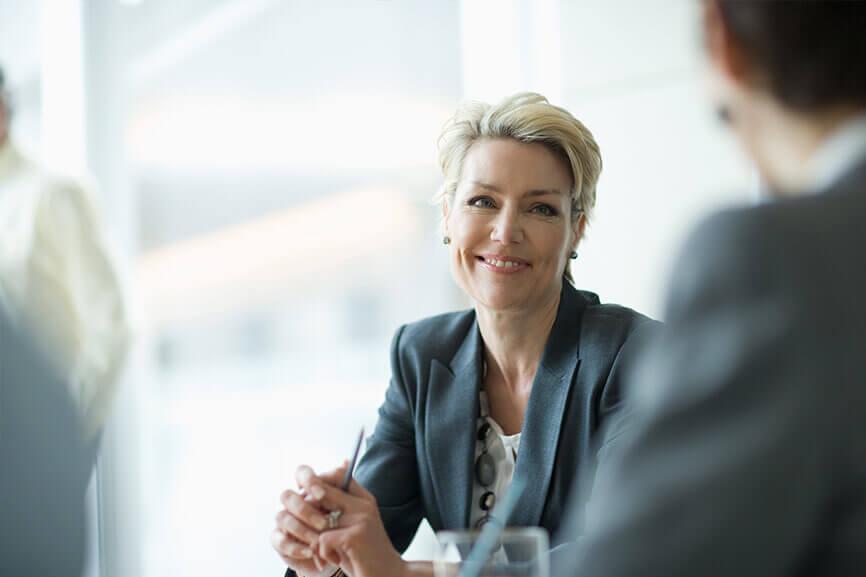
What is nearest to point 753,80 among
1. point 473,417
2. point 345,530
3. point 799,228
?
point 799,228

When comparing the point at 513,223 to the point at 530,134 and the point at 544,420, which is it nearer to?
the point at 530,134

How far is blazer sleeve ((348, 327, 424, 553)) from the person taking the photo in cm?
186

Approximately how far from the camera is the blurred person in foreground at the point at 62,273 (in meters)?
1.85

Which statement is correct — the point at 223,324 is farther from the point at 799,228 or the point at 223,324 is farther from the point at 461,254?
the point at 799,228

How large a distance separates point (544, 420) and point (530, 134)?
580mm

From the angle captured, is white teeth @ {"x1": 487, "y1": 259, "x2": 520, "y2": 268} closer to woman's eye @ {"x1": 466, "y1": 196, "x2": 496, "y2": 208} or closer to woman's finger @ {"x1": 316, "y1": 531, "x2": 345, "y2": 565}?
woman's eye @ {"x1": 466, "y1": 196, "x2": 496, "y2": 208}

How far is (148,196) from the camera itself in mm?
3199

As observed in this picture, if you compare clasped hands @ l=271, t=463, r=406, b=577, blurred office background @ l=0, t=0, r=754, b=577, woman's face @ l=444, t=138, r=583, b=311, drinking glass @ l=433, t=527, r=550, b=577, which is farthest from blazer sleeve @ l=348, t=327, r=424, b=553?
blurred office background @ l=0, t=0, r=754, b=577

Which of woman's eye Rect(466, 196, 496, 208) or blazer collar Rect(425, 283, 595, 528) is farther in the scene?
woman's eye Rect(466, 196, 496, 208)

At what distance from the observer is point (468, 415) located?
1.85 m

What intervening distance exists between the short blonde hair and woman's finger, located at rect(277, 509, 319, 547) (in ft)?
2.65

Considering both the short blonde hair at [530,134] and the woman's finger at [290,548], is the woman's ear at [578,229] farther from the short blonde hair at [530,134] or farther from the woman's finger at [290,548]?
the woman's finger at [290,548]

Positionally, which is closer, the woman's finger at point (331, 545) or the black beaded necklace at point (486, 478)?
the woman's finger at point (331, 545)

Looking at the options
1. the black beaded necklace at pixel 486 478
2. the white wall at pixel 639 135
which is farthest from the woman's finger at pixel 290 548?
the white wall at pixel 639 135
